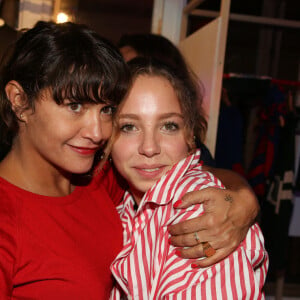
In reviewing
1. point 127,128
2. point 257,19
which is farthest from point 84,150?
point 257,19

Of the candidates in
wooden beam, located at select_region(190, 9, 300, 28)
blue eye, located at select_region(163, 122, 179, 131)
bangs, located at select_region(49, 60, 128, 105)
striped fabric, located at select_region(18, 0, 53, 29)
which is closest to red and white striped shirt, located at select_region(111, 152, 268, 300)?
blue eye, located at select_region(163, 122, 179, 131)

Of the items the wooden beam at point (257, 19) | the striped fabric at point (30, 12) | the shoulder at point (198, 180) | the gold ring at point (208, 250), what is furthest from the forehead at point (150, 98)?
the striped fabric at point (30, 12)

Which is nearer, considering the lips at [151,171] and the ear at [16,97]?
the ear at [16,97]

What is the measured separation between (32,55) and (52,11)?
7.40 feet

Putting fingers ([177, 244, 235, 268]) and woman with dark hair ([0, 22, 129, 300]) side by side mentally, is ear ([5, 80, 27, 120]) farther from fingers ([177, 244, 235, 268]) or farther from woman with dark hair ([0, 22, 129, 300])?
fingers ([177, 244, 235, 268])

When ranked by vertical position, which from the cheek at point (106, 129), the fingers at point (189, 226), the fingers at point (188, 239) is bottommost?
the fingers at point (188, 239)

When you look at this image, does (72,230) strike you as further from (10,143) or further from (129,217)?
(10,143)

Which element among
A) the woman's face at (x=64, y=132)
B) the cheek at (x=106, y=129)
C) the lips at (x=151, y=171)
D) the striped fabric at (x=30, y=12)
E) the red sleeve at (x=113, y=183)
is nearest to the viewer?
the woman's face at (x=64, y=132)

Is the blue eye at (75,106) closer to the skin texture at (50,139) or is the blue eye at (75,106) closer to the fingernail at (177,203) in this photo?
the skin texture at (50,139)

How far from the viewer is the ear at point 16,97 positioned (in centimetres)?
120

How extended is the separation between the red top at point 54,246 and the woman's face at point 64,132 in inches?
→ 5.2

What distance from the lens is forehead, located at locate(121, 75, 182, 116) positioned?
1.33 metres

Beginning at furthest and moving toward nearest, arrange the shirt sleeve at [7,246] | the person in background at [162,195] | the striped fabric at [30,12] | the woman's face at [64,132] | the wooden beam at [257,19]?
Answer: the striped fabric at [30,12] < the wooden beam at [257,19] < the woman's face at [64,132] < the person in background at [162,195] < the shirt sleeve at [7,246]

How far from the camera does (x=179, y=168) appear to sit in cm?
129
